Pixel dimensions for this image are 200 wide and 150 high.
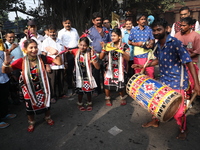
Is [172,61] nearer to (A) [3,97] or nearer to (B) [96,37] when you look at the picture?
(B) [96,37]

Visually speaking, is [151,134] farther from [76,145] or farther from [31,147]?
[31,147]

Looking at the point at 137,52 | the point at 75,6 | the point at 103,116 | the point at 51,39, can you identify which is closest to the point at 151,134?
the point at 103,116

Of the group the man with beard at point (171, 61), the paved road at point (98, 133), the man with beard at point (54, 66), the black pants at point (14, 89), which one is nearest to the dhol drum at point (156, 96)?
the man with beard at point (171, 61)

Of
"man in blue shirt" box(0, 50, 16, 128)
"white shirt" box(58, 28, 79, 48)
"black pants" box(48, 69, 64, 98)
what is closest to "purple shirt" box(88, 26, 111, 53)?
"white shirt" box(58, 28, 79, 48)

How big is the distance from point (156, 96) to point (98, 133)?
3.97 ft

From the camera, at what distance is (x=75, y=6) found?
8.58m

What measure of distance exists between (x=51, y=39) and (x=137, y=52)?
229cm

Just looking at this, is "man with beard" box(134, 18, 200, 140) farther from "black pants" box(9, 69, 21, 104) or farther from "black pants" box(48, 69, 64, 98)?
"black pants" box(9, 69, 21, 104)

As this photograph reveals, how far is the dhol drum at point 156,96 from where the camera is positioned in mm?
2189

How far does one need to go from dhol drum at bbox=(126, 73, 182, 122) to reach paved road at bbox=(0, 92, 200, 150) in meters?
0.48

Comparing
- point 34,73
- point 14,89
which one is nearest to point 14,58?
point 14,89

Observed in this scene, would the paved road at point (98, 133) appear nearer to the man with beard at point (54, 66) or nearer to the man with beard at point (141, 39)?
the man with beard at point (54, 66)

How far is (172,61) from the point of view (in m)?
2.37

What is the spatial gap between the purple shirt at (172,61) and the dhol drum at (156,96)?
0.21 metres
